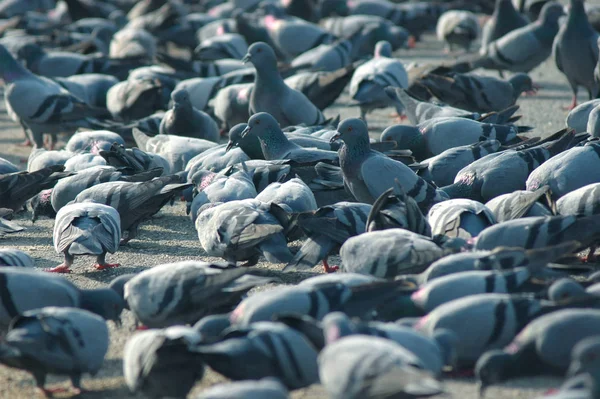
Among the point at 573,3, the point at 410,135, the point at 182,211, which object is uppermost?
the point at 573,3

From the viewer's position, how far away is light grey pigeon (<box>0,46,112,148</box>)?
10.4m

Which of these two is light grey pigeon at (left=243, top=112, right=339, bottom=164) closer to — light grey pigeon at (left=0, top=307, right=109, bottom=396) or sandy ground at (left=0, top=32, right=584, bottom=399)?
sandy ground at (left=0, top=32, right=584, bottom=399)

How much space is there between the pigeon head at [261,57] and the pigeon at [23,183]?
3158 millimetres

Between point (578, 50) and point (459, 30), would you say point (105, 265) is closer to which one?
point (578, 50)

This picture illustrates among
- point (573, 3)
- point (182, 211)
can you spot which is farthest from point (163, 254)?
point (573, 3)

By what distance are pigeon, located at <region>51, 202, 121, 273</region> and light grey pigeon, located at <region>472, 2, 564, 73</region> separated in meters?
7.98

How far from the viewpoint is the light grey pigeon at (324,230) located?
5777 mm

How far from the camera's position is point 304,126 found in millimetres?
9383

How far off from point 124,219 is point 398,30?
1071 centimetres

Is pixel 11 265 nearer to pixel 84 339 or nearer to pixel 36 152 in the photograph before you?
pixel 84 339

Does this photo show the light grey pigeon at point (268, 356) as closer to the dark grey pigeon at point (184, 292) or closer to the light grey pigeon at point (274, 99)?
the dark grey pigeon at point (184, 292)

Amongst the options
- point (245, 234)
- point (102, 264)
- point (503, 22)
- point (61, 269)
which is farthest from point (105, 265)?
point (503, 22)

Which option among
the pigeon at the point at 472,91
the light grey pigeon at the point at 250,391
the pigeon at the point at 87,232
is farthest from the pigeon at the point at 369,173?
the pigeon at the point at 472,91

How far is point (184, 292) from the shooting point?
4.78m
